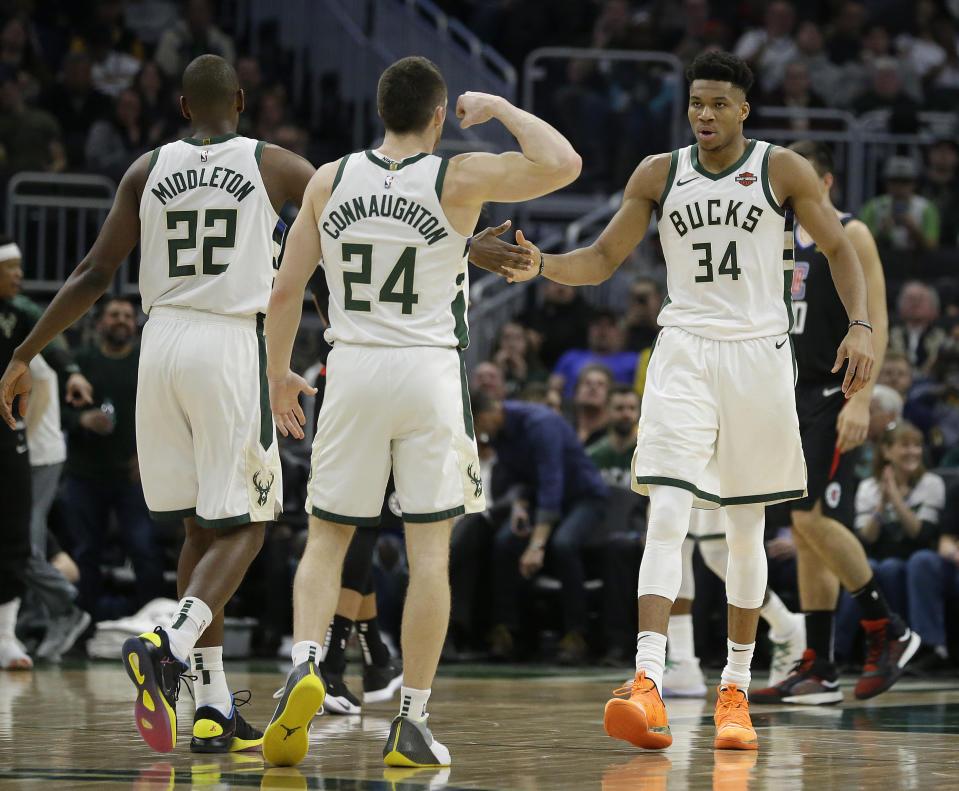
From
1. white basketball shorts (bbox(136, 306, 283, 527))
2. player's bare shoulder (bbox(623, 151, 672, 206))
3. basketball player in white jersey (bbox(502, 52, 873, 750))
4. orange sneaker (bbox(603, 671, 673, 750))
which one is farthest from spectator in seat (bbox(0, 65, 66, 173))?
orange sneaker (bbox(603, 671, 673, 750))

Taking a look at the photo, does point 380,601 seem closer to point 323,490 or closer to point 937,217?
point 323,490

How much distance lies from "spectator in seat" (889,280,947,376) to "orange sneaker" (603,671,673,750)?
7594 millimetres

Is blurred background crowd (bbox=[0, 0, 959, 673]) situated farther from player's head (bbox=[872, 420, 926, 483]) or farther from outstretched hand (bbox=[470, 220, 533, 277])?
outstretched hand (bbox=[470, 220, 533, 277])

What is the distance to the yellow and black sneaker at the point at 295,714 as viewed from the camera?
16.2ft

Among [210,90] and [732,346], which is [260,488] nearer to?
[210,90]

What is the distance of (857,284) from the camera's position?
614 centimetres

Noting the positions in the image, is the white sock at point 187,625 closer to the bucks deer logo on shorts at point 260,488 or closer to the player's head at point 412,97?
the bucks deer logo on shorts at point 260,488

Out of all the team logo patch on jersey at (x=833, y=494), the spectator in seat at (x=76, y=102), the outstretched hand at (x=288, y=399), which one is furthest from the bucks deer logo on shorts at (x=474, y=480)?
the spectator in seat at (x=76, y=102)

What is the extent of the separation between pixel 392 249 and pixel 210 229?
911mm

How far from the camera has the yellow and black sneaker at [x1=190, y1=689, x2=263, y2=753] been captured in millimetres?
5613

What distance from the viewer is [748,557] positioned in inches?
240

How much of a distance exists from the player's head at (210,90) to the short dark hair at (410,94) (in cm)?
79

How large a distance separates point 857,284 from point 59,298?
3052 mm

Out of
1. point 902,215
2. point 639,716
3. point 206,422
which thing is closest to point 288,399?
point 206,422
